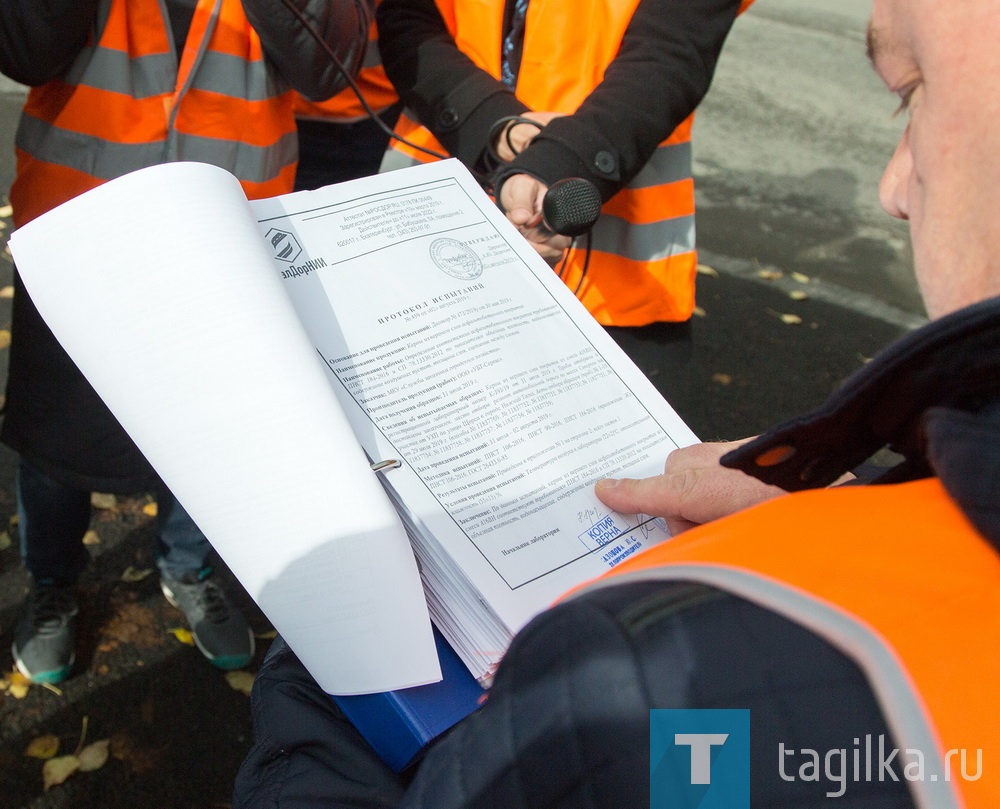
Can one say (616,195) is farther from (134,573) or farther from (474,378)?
(134,573)

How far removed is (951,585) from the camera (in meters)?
0.46

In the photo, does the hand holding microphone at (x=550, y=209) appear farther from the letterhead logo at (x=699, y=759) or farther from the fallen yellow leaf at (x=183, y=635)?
the fallen yellow leaf at (x=183, y=635)

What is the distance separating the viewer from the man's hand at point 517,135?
1.53 meters

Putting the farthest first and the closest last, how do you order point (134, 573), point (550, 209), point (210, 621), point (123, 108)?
point (134, 573), point (210, 621), point (123, 108), point (550, 209)

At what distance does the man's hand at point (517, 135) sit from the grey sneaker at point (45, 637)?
159 centimetres

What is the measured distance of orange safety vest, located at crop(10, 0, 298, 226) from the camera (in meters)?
1.46

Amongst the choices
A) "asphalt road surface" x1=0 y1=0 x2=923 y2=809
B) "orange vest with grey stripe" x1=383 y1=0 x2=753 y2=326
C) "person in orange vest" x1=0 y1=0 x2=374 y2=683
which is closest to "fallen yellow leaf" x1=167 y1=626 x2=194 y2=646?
"asphalt road surface" x1=0 y1=0 x2=923 y2=809

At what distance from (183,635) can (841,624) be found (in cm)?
223

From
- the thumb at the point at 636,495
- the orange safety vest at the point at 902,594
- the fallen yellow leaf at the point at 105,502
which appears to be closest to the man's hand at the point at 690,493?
the thumb at the point at 636,495

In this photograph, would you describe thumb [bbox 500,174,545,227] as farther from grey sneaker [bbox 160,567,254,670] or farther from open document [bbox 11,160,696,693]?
grey sneaker [bbox 160,567,254,670]

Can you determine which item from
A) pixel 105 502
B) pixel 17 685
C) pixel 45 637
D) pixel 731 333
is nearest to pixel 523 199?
pixel 45 637

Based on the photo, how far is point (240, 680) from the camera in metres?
2.26

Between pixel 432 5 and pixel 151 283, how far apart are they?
1194 mm

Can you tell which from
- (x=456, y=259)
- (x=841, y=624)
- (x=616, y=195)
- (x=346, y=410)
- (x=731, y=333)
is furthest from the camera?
(x=731, y=333)
